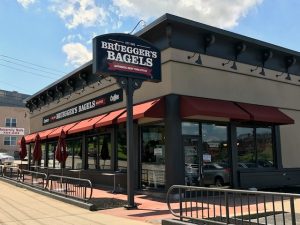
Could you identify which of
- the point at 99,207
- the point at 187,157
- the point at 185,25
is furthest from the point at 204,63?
the point at 99,207

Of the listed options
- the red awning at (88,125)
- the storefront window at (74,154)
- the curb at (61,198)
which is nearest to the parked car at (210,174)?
the curb at (61,198)

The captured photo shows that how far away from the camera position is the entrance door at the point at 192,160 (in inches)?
605

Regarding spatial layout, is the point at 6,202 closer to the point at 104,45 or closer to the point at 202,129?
the point at 104,45

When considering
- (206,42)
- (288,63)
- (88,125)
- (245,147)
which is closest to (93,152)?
(88,125)

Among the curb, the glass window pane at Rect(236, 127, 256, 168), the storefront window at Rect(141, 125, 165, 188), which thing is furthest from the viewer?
the glass window pane at Rect(236, 127, 256, 168)

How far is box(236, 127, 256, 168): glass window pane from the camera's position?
678 inches

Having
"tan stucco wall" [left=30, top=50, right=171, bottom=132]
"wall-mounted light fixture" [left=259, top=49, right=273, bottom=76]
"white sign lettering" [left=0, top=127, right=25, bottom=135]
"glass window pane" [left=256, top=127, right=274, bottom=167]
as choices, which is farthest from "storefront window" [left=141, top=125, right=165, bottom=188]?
"white sign lettering" [left=0, top=127, right=25, bottom=135]

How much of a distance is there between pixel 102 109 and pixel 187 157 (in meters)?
6.73

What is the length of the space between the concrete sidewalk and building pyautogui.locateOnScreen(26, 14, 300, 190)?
396 cm

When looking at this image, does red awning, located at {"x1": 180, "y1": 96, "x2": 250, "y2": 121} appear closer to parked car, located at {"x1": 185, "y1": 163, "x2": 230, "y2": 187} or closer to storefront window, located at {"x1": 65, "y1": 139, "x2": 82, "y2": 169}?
parked car, located at {"x1": 185, "y1": 163, "x2": 230, "y2": 187}

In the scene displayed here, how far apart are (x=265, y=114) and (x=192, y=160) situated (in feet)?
13.1

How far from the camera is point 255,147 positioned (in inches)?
703

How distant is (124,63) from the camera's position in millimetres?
13578

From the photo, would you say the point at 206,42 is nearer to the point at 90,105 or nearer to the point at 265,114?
the point at 265,114
